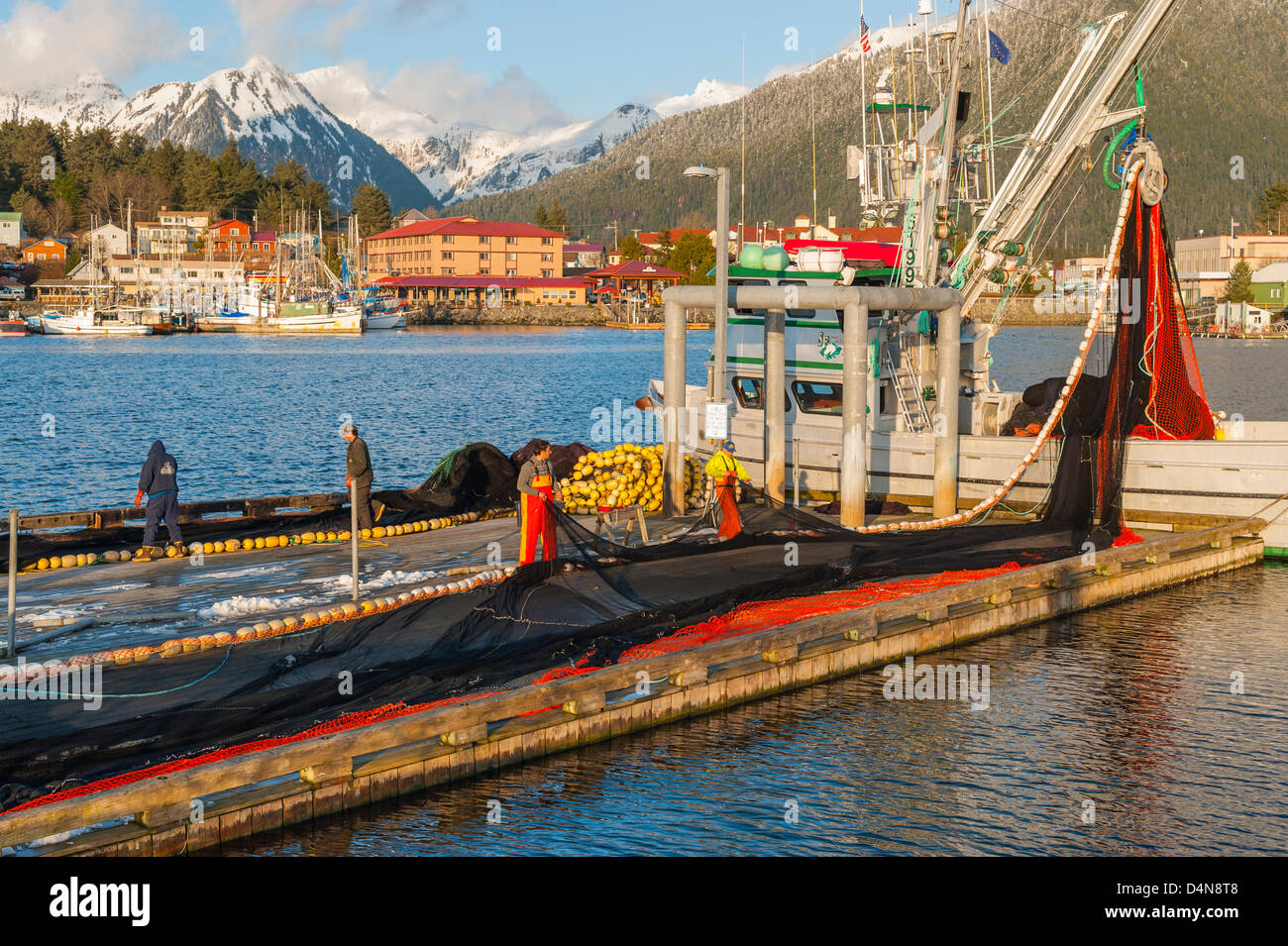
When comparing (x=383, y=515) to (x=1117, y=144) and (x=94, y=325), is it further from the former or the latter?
(x=94, y=325)

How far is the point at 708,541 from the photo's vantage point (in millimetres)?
18672

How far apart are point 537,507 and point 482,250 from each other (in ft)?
583

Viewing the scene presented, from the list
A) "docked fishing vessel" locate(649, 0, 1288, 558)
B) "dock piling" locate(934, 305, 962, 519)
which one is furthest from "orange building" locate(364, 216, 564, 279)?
"dock piling" locate(934, 305, 962, 519)

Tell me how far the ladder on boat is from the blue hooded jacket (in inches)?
487

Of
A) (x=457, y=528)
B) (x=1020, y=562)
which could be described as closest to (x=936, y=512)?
(x=1020, y=562)

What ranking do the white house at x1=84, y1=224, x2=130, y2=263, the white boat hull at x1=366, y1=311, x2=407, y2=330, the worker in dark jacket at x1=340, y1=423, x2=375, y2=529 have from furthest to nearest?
1. the white house at x1=84, y1=224, x2=130, y2=263
2. the white boat hull at x1=366, y1=311, x2=407, y2=330
3. the worker in dark jacket at x1=340, y1=423, x2=375, y2=529

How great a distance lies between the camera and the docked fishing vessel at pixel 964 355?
2238cm

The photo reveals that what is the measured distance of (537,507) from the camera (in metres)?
16.7

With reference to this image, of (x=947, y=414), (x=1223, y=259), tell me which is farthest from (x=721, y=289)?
(x=1223, y=259)

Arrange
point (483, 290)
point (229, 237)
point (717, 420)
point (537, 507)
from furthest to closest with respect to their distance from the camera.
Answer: point (483, 290) < point (229, 237) < point (717, 420) < point (537, 507)

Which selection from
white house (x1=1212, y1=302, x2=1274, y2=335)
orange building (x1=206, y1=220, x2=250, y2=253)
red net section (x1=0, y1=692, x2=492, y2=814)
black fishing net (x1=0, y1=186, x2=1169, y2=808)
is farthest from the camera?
orange building (x1=206, y1=220, x2=250, y2=253)

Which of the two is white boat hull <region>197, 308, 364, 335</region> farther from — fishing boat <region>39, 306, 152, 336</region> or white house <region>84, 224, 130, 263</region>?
white house <region>84, 224, 130, 263</region>

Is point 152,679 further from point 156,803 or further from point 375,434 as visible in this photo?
point 375,434
